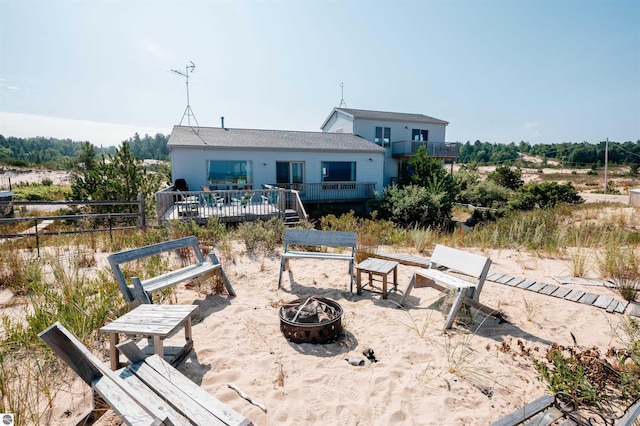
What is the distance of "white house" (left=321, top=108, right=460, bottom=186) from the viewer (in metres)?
23.4

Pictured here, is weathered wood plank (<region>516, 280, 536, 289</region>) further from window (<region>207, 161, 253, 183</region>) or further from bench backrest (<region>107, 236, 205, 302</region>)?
window (<region>207, 161, 253, 183</region>)

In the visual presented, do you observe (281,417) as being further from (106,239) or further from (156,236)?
(106,239)

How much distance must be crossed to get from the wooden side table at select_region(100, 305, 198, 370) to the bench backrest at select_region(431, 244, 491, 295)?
3.50 m

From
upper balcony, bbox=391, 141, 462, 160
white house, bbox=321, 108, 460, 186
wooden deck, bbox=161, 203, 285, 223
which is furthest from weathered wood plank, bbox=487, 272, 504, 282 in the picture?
upper balcony, bbox=391, 141, 462, 160

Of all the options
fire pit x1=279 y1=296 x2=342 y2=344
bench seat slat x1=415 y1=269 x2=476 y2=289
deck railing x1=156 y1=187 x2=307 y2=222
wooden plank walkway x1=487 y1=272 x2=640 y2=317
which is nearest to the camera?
fire pit x1=279 y1=296 x2=342 y2=344

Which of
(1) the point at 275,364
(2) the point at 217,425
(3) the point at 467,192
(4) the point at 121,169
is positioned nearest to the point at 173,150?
(4) the point at 121,169

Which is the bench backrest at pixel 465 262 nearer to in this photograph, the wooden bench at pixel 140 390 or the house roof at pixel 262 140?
the wooden bench at pixel 140 390

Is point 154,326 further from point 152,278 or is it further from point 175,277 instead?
point 152,278

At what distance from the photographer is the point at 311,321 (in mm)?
3797

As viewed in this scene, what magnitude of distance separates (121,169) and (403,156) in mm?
18010

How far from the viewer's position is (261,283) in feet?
18.3

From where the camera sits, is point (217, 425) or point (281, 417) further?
point (281, 417)

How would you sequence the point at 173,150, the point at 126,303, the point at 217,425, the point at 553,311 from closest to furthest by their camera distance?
the point at 217,425, the point at 126,303, the point at 553,311, the point at 173,150

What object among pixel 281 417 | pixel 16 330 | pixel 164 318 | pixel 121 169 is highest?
pixel 121 169
